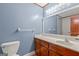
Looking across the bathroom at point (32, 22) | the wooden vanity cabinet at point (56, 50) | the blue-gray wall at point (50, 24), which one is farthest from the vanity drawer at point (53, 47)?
the blue-gray wall at point (50, 24)

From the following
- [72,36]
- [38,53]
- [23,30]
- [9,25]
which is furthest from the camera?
[38,53]

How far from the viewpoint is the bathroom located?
2.35m

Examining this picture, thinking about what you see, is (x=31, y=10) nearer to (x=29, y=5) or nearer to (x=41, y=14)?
(x=29, y=5)

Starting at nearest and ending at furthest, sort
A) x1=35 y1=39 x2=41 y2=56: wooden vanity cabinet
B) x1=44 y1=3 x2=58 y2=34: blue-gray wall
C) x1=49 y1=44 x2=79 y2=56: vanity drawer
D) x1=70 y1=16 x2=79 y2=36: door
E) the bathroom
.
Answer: x1=49 y1=44 x2=79 y2=56: vanity drawer < x1=70 y1=16 x2=79 y2=36: door < the bathroom < x1=44 y1=3 x2=58 y2=34: blue-gray wall < x1=35 y1=39 x2=41 y2=56: wooden vanity cabinet

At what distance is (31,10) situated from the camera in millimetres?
2863

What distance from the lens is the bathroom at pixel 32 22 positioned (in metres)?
2.35

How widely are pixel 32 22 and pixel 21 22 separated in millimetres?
327

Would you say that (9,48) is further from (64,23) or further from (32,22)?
(64,23)

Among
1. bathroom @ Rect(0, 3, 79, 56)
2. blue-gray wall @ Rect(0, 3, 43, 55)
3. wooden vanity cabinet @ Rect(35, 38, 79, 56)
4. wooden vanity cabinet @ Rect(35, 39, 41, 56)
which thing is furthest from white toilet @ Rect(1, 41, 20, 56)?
wooden vanity cabinet @ Rect(35, 39, 41, 56)

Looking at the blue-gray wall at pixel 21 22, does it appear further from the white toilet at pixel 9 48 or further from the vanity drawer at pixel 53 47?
the vanity drawer at pixel 53 47

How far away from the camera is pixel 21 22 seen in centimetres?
264

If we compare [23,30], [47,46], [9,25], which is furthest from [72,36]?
[9,25]

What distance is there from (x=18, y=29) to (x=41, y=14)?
0.87 meters

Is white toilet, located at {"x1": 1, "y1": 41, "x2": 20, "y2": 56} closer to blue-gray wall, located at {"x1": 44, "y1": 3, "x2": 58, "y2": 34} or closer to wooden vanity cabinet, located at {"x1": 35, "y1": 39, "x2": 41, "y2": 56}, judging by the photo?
wooden vanity cabinet, located at {"x1": 35, "y1": 39, "x2": 41, "y2": 56}
